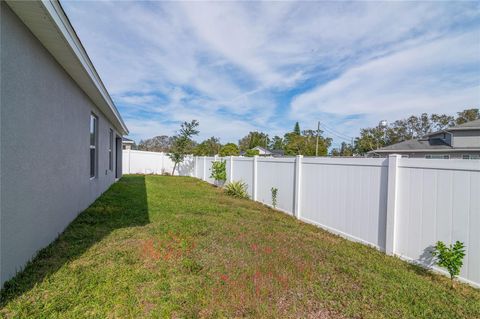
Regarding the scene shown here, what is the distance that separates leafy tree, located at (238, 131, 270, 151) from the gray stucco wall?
54.8m

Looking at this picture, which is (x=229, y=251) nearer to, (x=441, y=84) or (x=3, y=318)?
(x=3, y=318)

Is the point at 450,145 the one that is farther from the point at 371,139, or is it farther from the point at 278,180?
the point at 371,139

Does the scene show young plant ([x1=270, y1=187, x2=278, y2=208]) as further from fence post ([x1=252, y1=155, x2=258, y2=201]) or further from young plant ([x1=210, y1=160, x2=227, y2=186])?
young plant ([x1=210, y1=160, x2=227, y2=186])

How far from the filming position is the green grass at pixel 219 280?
243cm

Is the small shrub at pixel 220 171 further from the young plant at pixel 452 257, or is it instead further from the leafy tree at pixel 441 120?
the leafy tree at pixel 441 120

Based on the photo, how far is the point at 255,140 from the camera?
196 feet

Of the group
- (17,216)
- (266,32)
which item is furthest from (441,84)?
(17,216)

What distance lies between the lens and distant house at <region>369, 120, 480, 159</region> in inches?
800

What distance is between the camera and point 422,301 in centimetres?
269

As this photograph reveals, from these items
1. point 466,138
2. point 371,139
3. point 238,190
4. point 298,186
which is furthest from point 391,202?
point 371,139

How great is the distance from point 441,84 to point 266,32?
954 centimetres

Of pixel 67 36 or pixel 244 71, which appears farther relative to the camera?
pixel 244 71

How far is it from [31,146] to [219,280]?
2.82 meters

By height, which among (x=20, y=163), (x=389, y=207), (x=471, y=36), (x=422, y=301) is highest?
(x=471, y=36)
